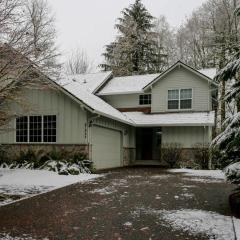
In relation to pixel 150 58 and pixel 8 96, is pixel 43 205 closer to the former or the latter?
pixel 8 96

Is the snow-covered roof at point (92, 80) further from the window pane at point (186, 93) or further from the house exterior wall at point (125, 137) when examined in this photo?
the window pane at point (186, 93)

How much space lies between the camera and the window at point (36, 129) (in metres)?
19.3

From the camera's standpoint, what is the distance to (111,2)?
79562mm

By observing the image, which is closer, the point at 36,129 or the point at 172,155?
the point at 36,129

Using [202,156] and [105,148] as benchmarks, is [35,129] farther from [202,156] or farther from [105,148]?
[202,156]

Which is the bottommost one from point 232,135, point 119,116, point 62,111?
point 232,135

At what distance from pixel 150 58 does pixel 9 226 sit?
1349 inches

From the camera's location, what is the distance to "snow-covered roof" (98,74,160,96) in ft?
85.6

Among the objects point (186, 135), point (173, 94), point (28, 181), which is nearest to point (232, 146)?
point (28, 181)

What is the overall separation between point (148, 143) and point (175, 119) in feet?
12.7

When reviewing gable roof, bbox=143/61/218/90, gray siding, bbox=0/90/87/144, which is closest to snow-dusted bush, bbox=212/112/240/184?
gray siding, bbox=0/90/87/144

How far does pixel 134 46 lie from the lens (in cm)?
3934

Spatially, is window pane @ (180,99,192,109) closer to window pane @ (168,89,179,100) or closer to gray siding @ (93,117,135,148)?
window pane @ (168,89,179,100)

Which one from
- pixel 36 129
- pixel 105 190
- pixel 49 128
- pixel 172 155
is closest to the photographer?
pixel 105 190
